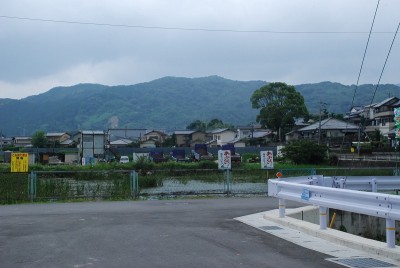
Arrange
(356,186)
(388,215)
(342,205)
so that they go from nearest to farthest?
1. (388,215)
2. (342,205)
3. (356,186)

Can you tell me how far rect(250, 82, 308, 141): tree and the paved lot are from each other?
316 ft

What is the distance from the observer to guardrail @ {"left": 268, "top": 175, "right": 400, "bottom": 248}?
810 centimetres

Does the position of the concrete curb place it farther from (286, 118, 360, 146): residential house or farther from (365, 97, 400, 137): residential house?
(365, 97, 400, 137): residential house

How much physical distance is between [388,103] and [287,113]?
25.3 meters

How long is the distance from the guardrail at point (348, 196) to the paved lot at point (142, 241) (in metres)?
1.26

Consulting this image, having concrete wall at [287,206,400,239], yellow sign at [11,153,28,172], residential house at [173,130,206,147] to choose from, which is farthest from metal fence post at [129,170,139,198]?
residential house at [173,130,206,147]

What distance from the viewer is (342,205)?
369 inches

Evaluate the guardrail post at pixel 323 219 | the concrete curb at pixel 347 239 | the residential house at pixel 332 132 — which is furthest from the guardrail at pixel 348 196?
the residential house at pixel 332 132

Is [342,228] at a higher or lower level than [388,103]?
lower

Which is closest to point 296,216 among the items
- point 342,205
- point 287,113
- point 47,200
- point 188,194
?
point 342,205

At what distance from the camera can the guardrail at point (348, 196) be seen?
8.10 meters

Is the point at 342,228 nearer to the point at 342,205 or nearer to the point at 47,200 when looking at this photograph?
the point at 342,205

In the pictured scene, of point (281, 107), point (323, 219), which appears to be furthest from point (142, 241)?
point (281, 107)

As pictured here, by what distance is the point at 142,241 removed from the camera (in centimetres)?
914
